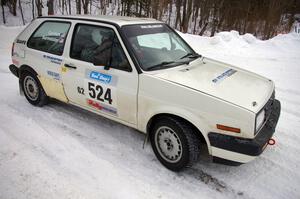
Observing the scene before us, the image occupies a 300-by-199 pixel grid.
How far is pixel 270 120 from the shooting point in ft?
10.5

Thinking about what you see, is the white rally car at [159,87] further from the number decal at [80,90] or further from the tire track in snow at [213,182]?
the tire track in snow at [213,182]

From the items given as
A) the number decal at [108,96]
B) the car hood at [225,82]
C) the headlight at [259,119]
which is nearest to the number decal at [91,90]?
the number decal at [108,96]

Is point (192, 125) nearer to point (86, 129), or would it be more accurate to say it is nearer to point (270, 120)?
point (270, 120)

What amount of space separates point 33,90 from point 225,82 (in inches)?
135

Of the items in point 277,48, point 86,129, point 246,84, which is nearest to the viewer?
point 246,84

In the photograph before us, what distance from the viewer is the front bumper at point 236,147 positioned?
8.97ft

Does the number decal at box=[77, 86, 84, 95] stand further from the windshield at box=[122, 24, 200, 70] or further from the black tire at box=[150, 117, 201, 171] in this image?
the black tire at box=[150, 117, 201, 171]

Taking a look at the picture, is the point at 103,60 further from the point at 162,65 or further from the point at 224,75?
the point at 224,75

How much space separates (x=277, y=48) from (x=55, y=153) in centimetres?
846

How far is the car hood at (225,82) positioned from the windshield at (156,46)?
185 millimetres

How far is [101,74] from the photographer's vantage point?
11.8 feet

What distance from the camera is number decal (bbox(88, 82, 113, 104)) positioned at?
3570mm

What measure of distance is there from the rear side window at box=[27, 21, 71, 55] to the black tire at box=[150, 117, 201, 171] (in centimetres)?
201

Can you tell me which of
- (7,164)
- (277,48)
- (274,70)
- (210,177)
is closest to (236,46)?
(277,48)
